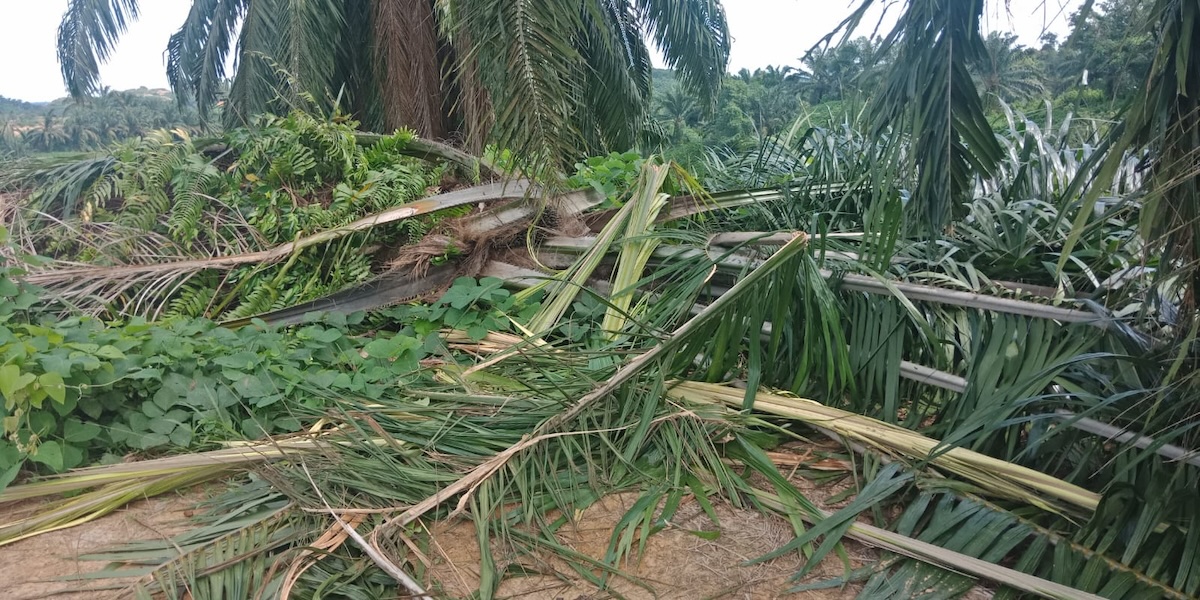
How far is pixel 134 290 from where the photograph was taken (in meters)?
3.69

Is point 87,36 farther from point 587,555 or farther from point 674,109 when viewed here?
point 674,109

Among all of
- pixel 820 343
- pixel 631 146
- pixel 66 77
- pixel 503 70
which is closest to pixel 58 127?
pixel 66 77

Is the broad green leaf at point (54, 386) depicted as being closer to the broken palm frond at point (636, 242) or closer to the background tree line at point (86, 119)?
the broken palm frond at point (636, 242)

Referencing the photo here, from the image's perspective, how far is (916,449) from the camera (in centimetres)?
227

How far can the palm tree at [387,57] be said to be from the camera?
240 inches

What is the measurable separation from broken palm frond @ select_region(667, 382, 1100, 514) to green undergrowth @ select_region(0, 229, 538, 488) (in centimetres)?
118

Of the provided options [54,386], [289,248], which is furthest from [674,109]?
[54,386]

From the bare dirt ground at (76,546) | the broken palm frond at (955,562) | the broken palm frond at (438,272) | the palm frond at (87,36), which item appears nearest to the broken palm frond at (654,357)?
the broken palm frond at (955,562)

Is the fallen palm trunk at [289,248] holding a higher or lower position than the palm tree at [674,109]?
lower

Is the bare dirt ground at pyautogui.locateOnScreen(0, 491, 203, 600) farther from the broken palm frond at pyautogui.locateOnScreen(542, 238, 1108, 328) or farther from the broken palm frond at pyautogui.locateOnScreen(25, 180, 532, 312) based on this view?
the broken palm frond at pyautogui.locateOnScreen(542, 238, 1108, 328)

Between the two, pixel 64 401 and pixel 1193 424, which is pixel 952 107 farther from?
pixel 64 401

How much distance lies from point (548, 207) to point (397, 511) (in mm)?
2368

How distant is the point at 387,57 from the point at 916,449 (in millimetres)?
5667

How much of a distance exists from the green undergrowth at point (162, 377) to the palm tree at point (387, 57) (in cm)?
177
